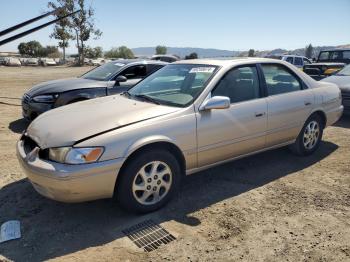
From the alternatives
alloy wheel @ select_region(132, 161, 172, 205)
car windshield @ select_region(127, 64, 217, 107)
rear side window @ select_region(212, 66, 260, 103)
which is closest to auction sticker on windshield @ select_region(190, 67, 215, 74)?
car windshield @ select_region(127, 64, 217, 107)

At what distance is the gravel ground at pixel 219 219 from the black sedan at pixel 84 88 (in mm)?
2079

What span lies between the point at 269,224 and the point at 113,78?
16.4 ft

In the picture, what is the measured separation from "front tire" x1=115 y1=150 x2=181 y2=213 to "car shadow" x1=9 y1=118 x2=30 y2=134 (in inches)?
171

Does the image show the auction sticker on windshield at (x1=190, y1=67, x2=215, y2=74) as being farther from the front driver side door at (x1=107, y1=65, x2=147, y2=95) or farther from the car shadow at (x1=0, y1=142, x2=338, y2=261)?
the front driver side door at (x1=107, y1=65, x2=147, y2=95)

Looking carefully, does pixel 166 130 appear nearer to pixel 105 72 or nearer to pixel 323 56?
pixel 105 72

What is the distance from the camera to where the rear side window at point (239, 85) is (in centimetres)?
426

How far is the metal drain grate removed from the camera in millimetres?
3186

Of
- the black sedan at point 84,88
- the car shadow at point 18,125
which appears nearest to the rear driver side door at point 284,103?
the black sedan at point 84,88

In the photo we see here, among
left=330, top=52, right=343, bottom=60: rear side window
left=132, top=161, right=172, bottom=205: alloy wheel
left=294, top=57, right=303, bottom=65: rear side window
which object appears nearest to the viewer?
left=132, top=161, right=172, bottom=205: alloy wheel

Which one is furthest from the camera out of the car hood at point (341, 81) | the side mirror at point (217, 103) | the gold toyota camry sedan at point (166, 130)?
the car hood at point (341, 81)

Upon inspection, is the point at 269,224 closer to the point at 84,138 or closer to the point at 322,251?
the point at 322,251

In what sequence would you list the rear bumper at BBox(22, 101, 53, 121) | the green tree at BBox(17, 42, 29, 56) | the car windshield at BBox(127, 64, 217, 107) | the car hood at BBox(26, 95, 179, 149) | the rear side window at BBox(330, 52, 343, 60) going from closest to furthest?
the car hood at BBox(26, 95, 179, 149), the car windshield at BBox(127, 64, 217, 107), the rear bumper at BBox(22, 101, 53, 121), the rear side window at BBox(330, 52, 343, 60), the green tree at BBox(17, 42, 29, 56)

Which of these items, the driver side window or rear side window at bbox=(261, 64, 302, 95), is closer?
rear side window at bbox=(261, 64, 302, 95)

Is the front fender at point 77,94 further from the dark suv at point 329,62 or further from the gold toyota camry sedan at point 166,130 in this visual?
the dark suv at point 329,62
